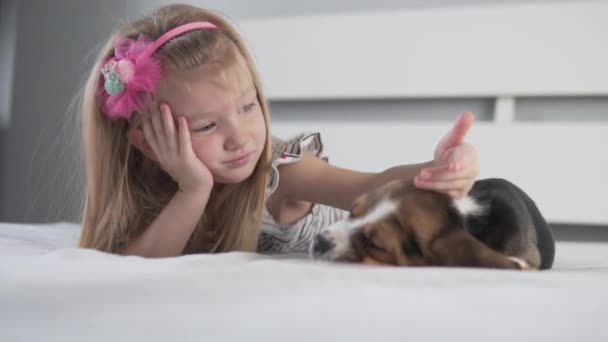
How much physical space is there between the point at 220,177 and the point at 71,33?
3.00 meters

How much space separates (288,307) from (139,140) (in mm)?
1050

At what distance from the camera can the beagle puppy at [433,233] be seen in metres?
1.02

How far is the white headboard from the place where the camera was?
2906 mm

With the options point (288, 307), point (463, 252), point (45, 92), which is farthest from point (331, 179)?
point (45, 92)

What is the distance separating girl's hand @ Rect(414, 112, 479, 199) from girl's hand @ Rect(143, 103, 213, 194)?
1.88 ft

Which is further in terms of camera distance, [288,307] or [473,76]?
[473,76]

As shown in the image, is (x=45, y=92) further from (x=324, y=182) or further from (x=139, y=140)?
(x=324, y=182)

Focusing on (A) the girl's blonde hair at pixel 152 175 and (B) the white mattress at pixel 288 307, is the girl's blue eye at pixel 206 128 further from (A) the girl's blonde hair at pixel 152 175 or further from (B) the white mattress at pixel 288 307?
(B) the white mattress at pixel 288 307

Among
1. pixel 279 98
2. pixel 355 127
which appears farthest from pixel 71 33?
pixel 355 127

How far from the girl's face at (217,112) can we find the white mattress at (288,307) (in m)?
0.71

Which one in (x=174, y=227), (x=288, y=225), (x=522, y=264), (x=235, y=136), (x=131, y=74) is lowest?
(x=288, y=225)

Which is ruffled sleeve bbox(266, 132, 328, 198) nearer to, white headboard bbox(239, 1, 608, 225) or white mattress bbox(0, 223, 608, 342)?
white mattress bbox(0, 223, 608, 342)

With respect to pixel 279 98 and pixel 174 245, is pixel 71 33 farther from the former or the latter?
pixel 174 245

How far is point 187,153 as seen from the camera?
1.40 metres
